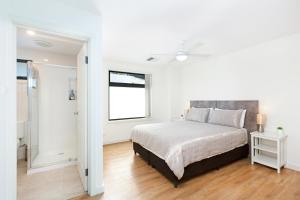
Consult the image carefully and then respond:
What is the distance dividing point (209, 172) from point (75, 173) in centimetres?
228

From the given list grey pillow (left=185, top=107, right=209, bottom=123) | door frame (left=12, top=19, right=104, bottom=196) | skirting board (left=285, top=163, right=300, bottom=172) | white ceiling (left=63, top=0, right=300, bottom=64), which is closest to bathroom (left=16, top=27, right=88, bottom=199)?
door frame (left=12, top=19, right=104, bottom=196)

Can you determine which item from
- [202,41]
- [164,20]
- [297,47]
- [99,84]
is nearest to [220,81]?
[202,41]

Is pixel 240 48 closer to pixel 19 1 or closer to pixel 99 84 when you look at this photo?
pixel 99 84

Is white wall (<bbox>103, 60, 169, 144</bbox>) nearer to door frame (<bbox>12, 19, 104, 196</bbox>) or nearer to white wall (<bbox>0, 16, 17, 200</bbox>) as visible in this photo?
door frame (<bbox>12, 19, 104, 196</bbox>)

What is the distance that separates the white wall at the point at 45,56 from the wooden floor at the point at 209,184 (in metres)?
2.47

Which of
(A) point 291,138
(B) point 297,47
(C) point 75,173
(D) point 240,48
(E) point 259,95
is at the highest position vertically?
(D) point 240,48

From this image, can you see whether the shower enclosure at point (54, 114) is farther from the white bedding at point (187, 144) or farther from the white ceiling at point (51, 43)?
the white bedding at point (187, 144)

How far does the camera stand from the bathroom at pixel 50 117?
212 cm

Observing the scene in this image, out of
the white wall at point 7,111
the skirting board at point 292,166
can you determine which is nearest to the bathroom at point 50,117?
the white wall at point 7,111

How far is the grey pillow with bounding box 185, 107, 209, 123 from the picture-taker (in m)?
3.73

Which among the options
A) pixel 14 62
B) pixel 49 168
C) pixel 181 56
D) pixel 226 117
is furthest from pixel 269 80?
pixel 49 168

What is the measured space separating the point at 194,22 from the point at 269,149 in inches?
103

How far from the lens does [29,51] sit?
3.06m

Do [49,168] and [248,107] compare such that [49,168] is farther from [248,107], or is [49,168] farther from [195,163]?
[248,107]
